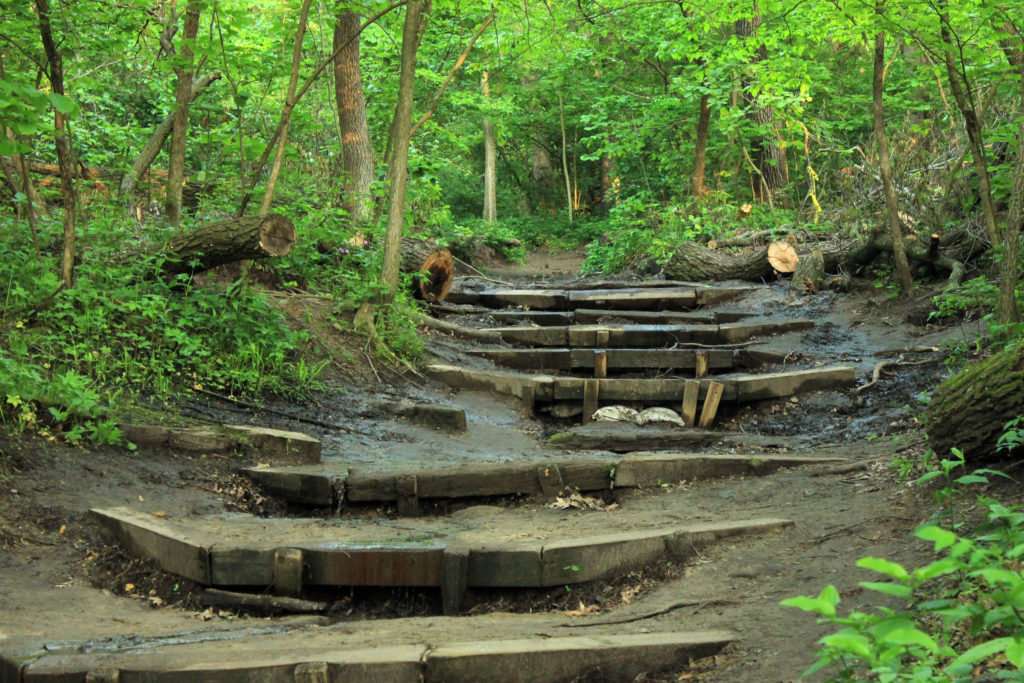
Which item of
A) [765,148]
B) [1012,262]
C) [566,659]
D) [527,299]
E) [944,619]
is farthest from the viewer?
[765,148]

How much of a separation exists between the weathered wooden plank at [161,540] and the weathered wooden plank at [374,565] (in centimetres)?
47

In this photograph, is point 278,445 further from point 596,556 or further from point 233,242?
point 596,556

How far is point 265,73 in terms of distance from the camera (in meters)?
8.12

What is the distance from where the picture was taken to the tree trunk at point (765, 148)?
1400cm

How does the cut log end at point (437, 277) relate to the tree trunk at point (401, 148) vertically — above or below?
below

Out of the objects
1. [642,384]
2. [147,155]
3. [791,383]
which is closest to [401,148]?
[147,155]

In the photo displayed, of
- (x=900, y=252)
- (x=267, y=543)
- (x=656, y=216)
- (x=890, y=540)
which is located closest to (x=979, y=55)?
(x=900, y=252)

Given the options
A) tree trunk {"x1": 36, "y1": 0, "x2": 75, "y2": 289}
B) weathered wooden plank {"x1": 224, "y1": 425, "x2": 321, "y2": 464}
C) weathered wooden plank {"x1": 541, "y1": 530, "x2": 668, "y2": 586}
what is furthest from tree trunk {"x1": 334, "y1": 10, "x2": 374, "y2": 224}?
weathered wooden plank {"x1": 541, "y1": 530, "x2": 668, "y2": 586}

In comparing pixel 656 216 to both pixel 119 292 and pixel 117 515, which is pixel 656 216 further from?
pixel 117 515

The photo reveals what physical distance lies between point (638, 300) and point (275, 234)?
5.40 m

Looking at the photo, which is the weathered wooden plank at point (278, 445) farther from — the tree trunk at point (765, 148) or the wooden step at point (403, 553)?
the tree trunk at point (765, 148)

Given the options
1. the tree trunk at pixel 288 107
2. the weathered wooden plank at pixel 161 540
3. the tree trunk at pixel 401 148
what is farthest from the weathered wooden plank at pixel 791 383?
the weathered wooden plank at pixel 161 540

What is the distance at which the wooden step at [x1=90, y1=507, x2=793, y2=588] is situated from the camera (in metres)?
3.73

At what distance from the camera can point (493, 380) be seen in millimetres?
7691
